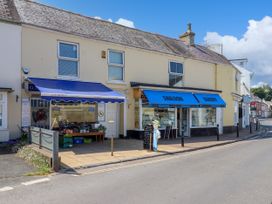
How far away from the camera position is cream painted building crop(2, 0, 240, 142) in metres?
14.9

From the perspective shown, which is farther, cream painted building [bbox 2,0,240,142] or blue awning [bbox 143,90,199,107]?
blue awning [bbox 143,90,199,107]

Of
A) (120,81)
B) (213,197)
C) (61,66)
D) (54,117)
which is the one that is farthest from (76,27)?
(213,197)

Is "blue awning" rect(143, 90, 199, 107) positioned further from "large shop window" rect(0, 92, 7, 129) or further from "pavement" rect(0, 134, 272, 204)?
"large shop window" rect(0, 92, 7, 129)

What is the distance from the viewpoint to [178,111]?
70.5ft

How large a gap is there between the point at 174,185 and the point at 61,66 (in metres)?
9.70

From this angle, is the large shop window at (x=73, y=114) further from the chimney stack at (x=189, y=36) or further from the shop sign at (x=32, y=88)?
the chimney stack at (x=189, y=36)

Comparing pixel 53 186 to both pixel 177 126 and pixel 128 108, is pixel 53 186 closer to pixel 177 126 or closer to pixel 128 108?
pixel 128 108

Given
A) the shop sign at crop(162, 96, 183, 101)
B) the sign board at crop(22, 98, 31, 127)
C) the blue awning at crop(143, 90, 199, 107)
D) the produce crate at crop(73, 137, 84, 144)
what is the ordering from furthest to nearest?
the shop sign at crop(162, 96, 183, 101) → the blue awning at crop(143, 90, 199, 107) → the produce crate at crop(73, 137, 84, 144) → the sign board at crop(22, 98, 31, 127)

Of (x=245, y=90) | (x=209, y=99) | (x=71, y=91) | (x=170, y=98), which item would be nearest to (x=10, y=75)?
(x=71, y=91)

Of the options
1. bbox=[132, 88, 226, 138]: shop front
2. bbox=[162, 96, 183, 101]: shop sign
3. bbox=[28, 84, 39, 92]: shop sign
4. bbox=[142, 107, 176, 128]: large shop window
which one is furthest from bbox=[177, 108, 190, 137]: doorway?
bbox=[28, 84, 39, 92]: shop sign

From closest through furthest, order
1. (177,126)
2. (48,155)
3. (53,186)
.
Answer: (53,186)
(48,155)
(177,126)

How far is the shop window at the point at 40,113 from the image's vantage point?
48.1 ft

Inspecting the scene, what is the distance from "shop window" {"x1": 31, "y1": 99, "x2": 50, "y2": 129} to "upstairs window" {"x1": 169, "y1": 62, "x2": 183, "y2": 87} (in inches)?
354

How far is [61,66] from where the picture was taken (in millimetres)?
15641
